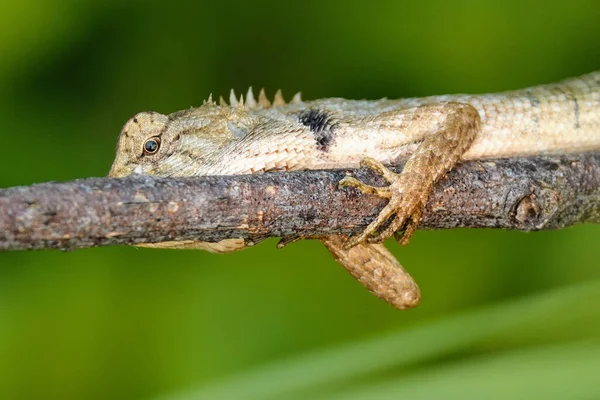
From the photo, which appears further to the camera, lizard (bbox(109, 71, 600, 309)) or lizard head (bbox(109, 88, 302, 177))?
lizard head (bbox(109, 88, 302, 177))

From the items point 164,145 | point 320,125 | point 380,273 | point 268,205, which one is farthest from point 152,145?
point 380,273

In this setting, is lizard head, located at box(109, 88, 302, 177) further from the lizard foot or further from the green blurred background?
the green blurred background

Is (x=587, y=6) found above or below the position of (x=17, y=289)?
above

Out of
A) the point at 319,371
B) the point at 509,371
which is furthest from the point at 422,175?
the point at 509,371

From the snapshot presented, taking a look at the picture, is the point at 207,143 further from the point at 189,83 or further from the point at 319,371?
the point at 189,83

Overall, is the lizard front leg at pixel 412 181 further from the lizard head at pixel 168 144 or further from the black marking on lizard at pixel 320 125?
the lizard head at pixel 168 144

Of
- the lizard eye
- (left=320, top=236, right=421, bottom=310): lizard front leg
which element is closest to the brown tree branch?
(left=320, top=236, right=421, bottom=310): lizard front leg

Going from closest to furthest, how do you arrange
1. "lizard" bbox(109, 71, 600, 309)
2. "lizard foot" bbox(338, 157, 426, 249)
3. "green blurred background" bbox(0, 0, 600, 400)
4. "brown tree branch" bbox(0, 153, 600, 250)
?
"brown tree branch" bbox(0, 153, 600, 250), "lizard foot" bbox(338, 157, 426, 249), "lizard" bbox(109, 71, 600, 309), "green blurred background" bbox(0, 0, 600, 400)

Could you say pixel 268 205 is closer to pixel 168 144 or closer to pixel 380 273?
pixel 168 144
